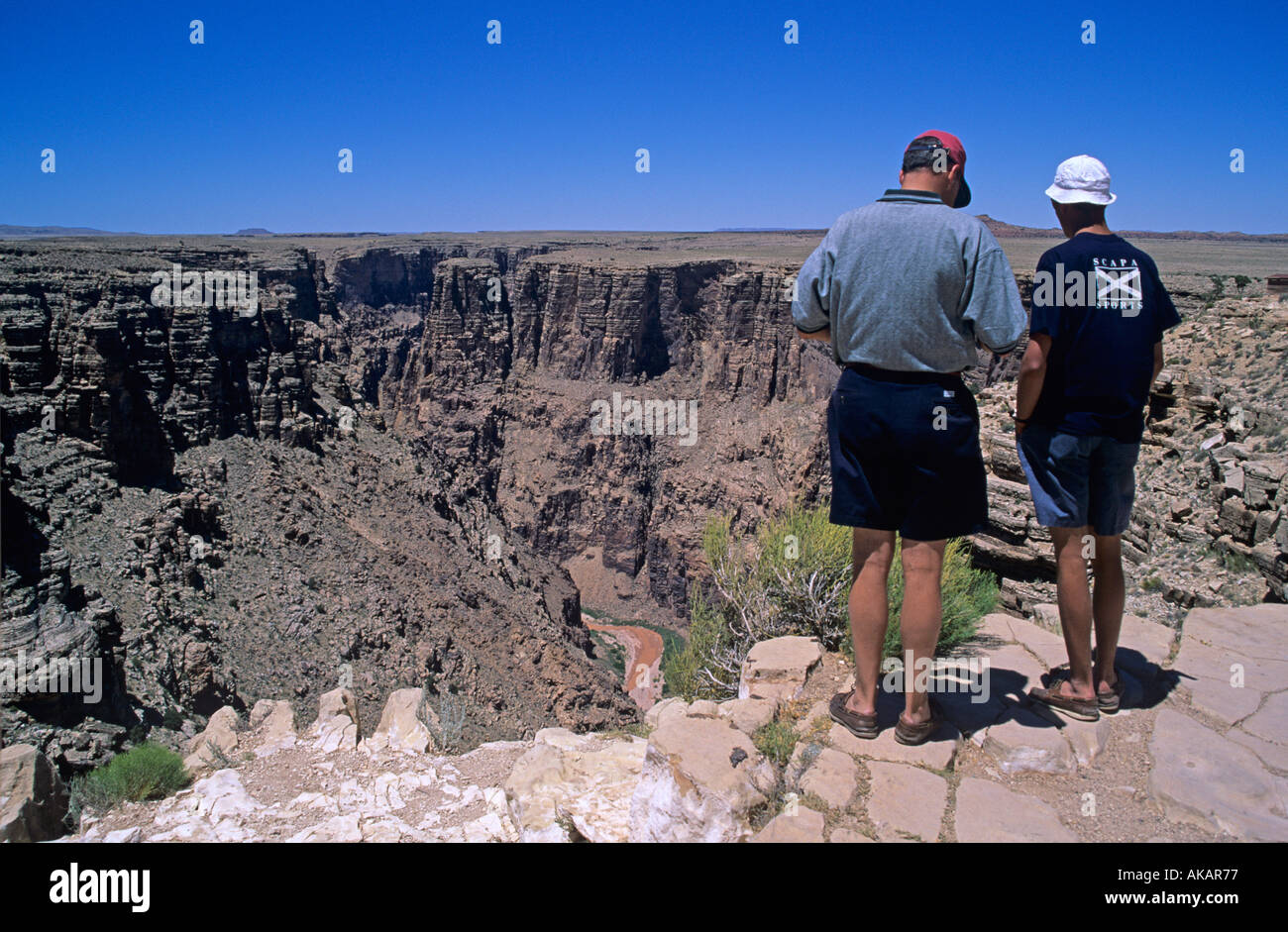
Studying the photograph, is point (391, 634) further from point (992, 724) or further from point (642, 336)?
point (642, 336)

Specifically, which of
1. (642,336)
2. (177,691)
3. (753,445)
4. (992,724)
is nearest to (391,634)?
(177,691)

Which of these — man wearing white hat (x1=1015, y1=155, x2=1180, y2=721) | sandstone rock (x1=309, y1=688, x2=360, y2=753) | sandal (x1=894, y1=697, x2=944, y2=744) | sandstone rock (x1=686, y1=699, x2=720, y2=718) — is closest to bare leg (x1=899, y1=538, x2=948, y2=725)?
sandal (x1=894, y1=697, x2=944, y2=744)

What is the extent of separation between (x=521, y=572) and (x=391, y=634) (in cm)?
903

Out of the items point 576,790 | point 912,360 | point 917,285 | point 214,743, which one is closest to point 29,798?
point 214,743

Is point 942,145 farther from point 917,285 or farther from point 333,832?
point 333,832

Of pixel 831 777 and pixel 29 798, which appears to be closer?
pixel 831 777

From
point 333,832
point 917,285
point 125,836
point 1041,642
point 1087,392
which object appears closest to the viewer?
point 917,285

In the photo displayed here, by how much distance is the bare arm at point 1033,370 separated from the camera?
3.47 metres

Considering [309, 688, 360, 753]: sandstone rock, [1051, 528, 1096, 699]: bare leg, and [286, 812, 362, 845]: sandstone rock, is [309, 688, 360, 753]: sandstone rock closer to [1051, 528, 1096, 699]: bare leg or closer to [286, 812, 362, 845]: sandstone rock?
[286, 812, 362, 845]: sandstone rock

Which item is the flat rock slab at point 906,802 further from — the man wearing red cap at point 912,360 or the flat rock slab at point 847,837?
the man wearing red cap at point 912,360

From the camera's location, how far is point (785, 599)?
5531 mm

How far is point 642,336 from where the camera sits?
48.1 m

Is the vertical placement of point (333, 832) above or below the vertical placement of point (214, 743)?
above

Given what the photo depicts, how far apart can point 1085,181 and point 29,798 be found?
240 inches
